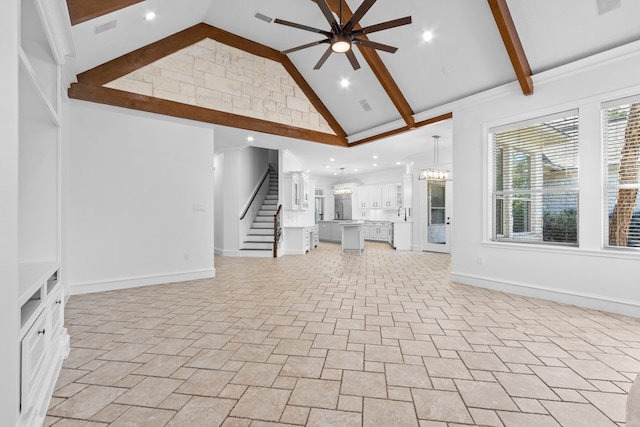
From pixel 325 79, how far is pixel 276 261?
411 centimetres

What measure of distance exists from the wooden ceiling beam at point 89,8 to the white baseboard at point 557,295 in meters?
5.61

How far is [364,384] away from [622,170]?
384cm

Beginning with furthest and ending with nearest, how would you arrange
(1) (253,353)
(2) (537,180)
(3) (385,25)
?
(2) (537,180), (3) (385,25), (1) (253,353)

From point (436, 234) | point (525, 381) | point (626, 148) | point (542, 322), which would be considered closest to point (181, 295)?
point (525, 381)

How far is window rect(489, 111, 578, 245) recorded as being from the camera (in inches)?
152

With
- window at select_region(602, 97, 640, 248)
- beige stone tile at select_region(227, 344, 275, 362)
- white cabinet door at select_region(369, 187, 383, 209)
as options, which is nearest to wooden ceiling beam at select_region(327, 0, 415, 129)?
window at select_region(602, 97, 640, 248)

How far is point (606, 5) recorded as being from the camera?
3197 mm

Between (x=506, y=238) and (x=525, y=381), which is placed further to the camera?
(x=506, y=238)

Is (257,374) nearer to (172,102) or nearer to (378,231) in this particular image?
(172,102)

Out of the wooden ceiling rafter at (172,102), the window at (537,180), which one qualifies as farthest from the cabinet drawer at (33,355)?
the window at (537,180)

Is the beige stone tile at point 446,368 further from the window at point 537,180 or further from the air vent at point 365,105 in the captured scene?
the air vent at point 365,105

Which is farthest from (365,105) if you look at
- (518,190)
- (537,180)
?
(537,180)

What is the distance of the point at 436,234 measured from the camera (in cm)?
887

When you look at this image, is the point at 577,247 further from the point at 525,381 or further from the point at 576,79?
the point at 525,381
